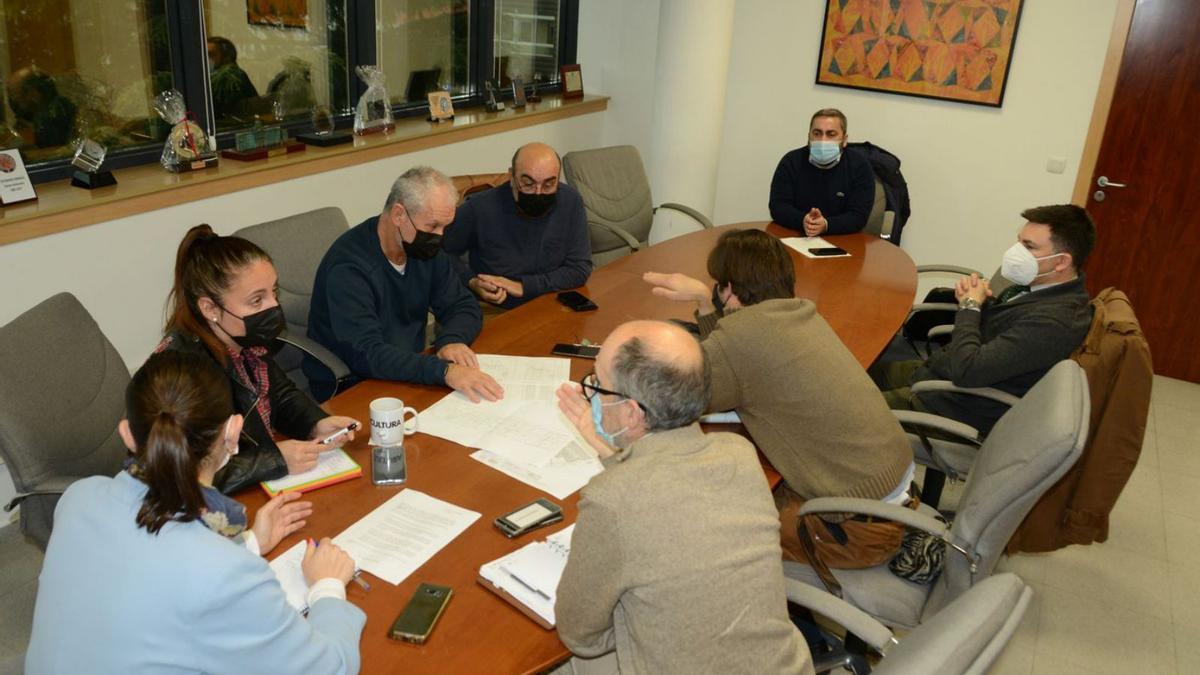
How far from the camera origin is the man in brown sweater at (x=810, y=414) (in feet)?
7.48

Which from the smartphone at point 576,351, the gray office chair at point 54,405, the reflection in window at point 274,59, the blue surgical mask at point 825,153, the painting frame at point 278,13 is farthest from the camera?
the blue surgical mask at point 825,153

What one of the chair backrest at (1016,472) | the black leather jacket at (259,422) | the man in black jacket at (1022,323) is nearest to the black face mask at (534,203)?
the black leather jacket at (259,422)

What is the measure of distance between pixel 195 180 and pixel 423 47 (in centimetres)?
204

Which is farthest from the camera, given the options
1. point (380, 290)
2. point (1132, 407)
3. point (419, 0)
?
point (419, 0)

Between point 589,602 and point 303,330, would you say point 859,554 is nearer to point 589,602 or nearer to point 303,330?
point 589,602

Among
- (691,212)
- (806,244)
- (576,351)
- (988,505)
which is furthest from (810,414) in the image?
(691,212)

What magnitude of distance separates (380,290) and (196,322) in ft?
2.40

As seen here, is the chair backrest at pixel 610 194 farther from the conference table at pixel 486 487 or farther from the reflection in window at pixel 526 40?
the reflection in window at pixel 526 40

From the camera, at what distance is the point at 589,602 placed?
1520 millimetres

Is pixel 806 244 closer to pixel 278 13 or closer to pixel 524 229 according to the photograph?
pixel 524 229

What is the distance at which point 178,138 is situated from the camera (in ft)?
11.6

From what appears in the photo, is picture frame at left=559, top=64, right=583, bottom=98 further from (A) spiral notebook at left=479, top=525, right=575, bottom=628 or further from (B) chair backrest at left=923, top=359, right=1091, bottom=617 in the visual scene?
(A) spiral notebook at left=479, top=525, right=575, bottom=628

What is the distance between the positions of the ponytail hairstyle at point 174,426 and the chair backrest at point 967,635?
3.54ft

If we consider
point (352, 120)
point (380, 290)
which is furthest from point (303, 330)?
point (352, 120)
